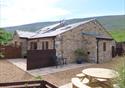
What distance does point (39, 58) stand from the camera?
19703 millimetres

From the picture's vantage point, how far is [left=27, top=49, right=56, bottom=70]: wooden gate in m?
19.0

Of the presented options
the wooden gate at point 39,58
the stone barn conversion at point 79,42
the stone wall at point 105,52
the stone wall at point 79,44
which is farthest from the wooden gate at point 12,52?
the stone wall at point 105,52

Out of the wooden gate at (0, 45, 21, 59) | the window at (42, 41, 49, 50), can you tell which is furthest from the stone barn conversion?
the wooden gate at (0, 45, 21, 59)

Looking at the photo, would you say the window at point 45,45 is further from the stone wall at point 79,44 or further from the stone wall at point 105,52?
the stone wall at point 105,52

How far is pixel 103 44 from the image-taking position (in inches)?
945

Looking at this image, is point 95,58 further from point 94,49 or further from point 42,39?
point 42,39

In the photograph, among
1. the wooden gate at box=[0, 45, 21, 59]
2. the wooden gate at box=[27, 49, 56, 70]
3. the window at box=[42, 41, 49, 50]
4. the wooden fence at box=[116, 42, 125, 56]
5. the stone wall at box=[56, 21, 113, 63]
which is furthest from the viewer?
the wooden fence at box=[116, 42, 125, 56]

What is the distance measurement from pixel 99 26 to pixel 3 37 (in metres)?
21.0

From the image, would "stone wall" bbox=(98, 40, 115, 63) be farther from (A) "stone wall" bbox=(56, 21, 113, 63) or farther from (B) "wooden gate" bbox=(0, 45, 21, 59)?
(B) "wooden gate" bbox=(0, 45, 21, 59)

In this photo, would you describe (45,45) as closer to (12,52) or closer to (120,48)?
(12,52)

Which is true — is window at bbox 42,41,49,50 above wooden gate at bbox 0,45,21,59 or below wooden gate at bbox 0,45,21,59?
above

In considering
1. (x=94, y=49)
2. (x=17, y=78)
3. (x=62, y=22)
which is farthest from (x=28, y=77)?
(x=62, y=22)

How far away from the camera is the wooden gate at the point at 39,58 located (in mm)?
19000

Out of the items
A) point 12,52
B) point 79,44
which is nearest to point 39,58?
point 79,44
